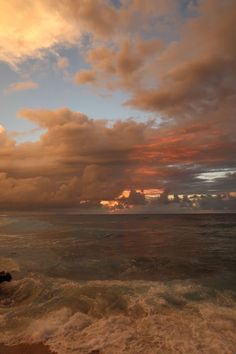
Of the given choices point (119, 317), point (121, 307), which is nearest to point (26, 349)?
point (119, 317)

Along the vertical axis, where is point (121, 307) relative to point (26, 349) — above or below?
below

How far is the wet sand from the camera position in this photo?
8844mm

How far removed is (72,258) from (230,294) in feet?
55.2

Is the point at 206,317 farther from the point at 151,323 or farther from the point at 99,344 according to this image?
the point at 99,344

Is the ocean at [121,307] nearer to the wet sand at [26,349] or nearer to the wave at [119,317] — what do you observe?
the wave at [119,317]

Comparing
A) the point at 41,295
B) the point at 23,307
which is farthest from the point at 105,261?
the point at 23,307

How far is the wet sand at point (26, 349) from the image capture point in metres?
8.84

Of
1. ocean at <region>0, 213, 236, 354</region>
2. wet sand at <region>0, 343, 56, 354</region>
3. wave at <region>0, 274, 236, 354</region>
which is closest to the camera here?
wet sand at <region>0, 343, 56, 354</region>

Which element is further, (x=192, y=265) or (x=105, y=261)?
(x=105, y=261)

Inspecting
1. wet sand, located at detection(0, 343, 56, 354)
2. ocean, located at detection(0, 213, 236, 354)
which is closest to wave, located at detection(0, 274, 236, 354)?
ocean, located at detection(0, 213, 236, 354)

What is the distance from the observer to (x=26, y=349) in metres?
9.04

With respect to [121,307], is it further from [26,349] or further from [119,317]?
[26,349]

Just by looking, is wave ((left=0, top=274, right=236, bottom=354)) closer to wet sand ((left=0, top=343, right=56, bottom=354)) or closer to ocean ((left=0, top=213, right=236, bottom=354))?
ocean ((left=0, top=213, right=236, bottom=354))

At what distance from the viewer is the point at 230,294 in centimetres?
1573
